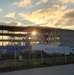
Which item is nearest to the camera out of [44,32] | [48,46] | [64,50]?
[64,50]

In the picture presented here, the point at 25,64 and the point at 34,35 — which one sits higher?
the point at 34,35

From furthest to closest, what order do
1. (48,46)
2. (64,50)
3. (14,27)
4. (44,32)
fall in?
1. (44,32)
2. (14,27)
3. (48,46)
4. (64,50)

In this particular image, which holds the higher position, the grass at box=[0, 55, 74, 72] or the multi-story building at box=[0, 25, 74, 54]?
the multi-story building at box=[0, 25, 74, 54]

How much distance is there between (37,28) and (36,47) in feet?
169

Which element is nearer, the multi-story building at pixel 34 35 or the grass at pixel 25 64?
the grass at pixel 25 64

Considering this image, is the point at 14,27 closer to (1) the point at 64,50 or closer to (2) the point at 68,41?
(2) the point at 68,41

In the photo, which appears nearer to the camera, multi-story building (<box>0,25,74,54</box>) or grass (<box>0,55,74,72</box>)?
grass (<box>0,55,74,72</box>)

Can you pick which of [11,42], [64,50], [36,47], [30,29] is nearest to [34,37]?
[30,29]

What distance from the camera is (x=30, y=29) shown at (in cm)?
11850

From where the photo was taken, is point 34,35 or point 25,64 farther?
point 34,35

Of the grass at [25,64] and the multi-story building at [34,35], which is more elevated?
the multi-story building at [34,35]

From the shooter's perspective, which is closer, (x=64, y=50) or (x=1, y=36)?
(x=64, y=50)

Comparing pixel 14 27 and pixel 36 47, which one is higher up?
pixel 14 27

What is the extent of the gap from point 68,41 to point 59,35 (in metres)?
5.66
